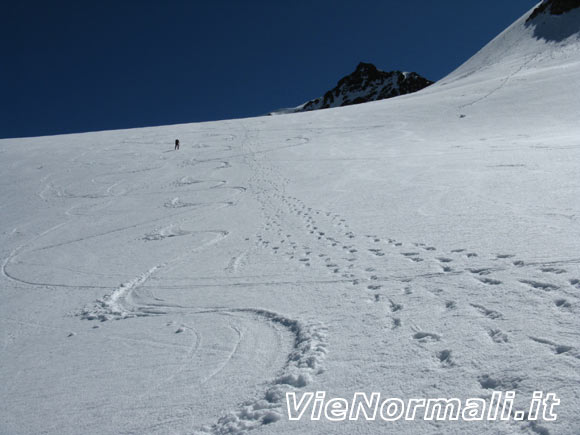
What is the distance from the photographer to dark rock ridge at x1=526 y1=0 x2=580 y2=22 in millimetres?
57244

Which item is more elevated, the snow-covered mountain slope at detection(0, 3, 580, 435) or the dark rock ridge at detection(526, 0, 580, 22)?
the dark rock ridge at detection(526, 0, 580, 22)

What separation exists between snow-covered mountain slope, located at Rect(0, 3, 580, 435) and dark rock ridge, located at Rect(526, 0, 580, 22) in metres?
58.8

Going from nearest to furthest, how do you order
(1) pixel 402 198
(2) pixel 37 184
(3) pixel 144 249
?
(3) pixel 144 249
(1) pixel 402 198
(2) pixel 37 184

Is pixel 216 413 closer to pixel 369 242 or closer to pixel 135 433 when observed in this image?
pixel 135 433

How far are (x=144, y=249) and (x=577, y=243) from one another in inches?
283

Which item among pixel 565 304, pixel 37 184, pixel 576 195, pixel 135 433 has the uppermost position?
pixel 37 184

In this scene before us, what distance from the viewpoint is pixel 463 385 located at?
2818 mm

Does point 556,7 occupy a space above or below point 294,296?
above

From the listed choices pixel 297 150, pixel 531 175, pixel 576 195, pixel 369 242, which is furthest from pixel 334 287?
pixel 297 150

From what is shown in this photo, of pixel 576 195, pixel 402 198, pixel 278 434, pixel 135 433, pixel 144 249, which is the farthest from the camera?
pixel 402 198

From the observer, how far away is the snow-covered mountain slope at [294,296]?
3010 mm

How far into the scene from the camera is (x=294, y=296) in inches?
194

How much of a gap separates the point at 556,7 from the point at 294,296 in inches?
2867

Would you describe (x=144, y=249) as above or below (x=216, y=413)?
above
